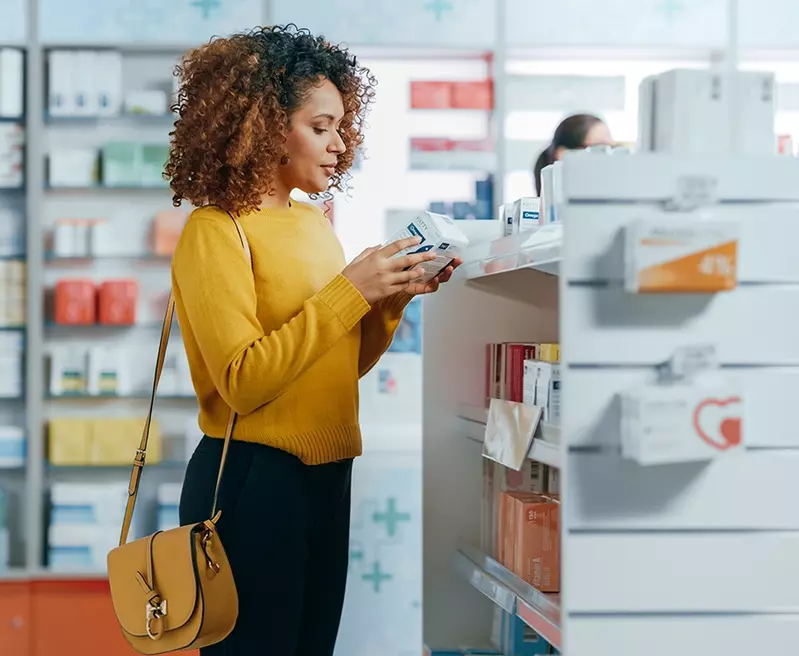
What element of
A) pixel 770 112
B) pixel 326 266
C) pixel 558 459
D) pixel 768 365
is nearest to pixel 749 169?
pixel 770 112

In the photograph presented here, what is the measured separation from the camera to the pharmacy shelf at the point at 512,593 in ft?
6.09

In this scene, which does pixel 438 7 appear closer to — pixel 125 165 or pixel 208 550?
pixel 125 165

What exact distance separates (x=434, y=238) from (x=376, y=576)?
2.20 metres

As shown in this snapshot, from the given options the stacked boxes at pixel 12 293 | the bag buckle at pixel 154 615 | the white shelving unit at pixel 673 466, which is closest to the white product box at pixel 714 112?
the white shelving unit at pixel 673 466

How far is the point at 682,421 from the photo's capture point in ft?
4.97

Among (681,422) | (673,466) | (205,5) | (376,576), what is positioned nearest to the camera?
(681,422)

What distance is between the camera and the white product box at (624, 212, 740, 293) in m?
1.51

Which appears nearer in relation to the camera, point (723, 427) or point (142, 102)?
point (723, 427)

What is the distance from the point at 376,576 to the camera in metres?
3.86

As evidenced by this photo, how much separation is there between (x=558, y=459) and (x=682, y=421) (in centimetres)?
29

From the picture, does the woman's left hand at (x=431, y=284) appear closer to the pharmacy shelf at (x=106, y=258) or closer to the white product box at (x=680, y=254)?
the white product box at (x=680, y=254)

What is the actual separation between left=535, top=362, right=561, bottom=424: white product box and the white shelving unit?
226mm

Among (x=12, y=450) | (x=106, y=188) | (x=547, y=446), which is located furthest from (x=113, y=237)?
(x=547, y=446)

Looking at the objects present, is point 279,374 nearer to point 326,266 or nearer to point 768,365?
point 326,266
